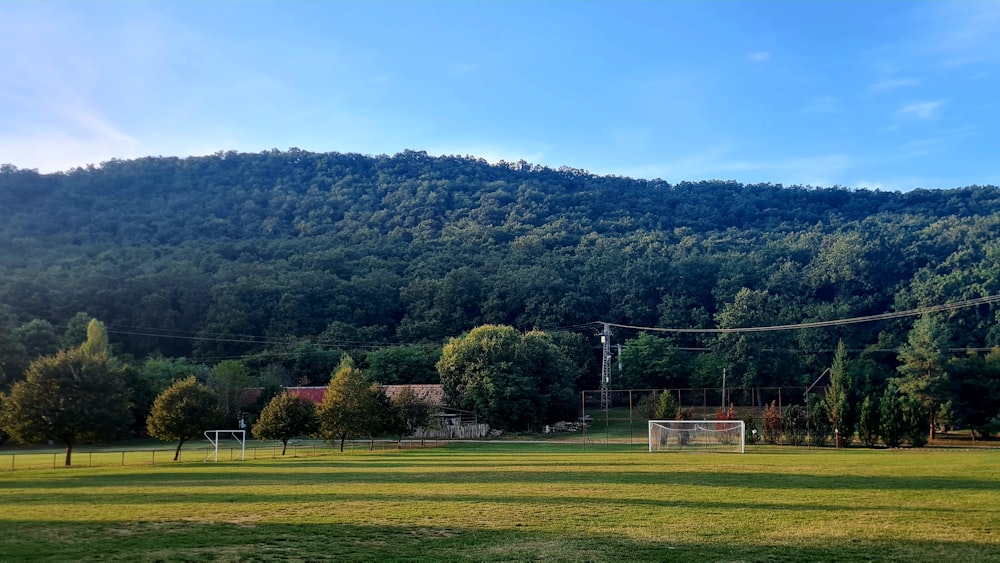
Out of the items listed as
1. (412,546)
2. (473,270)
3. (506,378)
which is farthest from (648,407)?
(412,546)

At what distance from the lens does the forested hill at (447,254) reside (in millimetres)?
99875

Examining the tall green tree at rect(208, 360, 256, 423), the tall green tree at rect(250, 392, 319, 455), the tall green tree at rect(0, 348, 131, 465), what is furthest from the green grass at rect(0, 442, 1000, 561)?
the tall green tree at rect(208, 360, 256, 423)

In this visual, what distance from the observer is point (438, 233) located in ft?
468

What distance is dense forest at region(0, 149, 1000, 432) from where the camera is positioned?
3644 inches

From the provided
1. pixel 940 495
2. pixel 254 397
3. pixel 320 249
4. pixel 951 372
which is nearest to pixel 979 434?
pixel 951 372

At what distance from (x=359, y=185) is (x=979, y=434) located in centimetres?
13380

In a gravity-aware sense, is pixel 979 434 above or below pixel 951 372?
below

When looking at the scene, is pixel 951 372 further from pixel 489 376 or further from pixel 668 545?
pixel 668 545

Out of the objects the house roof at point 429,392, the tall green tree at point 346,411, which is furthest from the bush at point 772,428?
the house roof at point 429,392

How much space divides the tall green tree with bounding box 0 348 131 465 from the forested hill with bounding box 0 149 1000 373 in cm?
5469

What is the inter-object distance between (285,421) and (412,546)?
37.3m

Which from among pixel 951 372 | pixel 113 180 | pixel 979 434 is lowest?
pixel 979 434

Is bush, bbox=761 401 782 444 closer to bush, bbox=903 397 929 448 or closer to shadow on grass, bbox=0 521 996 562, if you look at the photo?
bush, bbox=903 397 929 448

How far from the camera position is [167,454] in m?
49.2
